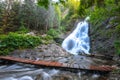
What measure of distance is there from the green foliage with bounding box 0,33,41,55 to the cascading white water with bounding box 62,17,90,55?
3.33 metres

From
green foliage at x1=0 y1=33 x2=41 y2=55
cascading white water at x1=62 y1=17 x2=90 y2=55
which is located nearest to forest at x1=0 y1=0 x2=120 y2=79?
green foliage at x1=0 y1=33 x2=41 y2=55

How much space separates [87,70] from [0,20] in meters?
10.1

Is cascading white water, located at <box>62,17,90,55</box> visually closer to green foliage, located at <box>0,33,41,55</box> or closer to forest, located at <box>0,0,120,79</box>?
forest, located at <box>0,0,120,79</box>

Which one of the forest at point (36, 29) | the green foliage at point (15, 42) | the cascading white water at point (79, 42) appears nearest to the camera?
the green foliage at point (15, 42)

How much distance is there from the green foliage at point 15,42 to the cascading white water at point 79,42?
10.9 feet

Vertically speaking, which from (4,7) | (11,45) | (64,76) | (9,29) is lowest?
(64,76)

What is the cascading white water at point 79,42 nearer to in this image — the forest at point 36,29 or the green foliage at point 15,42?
the forest at point 36,29

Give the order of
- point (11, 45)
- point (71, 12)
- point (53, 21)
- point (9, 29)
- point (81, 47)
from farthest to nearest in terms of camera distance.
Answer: point (71, 12), point (53, 21), point (9, 29), point (81, 47), point (11, 45)

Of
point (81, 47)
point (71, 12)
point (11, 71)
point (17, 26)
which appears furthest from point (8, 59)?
point (71, 12)

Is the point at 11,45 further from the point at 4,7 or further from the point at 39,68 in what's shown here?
the point at 4,7

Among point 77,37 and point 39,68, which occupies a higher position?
point 77,37

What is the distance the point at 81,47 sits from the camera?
46.4 feet

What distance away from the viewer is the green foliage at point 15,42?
1039 cm

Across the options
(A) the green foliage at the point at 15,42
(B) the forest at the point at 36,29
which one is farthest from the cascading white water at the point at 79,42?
(A) the green foliage at the point at 15,42
